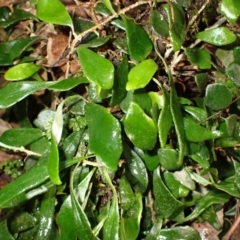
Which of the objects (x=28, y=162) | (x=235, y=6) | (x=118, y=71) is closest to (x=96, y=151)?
(x=118, y=71)

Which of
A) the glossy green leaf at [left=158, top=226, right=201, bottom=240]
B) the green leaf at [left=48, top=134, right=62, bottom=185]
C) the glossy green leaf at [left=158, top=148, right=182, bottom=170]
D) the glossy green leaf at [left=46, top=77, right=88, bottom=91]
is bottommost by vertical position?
the glossy green leaf at [left=158, top=226, right=201, bottom=240]

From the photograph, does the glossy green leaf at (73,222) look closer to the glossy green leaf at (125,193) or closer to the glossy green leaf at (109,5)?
the glossy green leaf at (125,193)

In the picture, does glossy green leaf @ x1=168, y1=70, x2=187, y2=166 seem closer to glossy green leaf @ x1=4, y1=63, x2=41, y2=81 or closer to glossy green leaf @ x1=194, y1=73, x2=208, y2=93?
glossy green leaf @ x1=194, y1=73, x2=208, y2=93

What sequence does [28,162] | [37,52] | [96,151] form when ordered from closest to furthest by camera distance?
1. [96,151]
2. [28,162]
3. [37,52]

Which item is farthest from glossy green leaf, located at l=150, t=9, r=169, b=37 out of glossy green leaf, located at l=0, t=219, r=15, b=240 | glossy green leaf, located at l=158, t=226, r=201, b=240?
glossy green leaf, located at l=0, t=219, r=15, b=240

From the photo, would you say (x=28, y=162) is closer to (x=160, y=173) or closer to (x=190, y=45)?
(x=160, y=173)

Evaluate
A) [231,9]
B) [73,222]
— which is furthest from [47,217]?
[231,9]
